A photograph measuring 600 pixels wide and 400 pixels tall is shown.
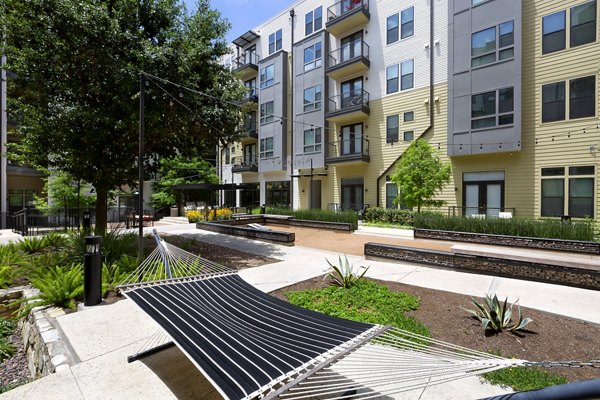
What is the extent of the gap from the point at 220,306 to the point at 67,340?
2.13 metres

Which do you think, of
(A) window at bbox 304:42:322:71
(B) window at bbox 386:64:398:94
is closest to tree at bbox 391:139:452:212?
(B) window at bbox 386:64:398:94

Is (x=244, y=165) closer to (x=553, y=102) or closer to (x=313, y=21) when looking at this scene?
(x=313, y=21)

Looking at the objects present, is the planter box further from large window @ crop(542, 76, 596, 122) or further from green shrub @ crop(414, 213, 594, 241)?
large window @ crop(542, 76, 596, 122)

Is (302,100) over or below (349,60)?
below

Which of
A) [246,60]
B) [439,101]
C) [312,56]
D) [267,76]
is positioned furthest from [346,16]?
[246,60]

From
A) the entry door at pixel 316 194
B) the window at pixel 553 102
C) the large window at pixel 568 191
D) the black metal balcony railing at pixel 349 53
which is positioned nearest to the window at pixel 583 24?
the window at pixel 553 102

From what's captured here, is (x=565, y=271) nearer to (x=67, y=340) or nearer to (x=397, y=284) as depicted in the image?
(x=397, y=284)

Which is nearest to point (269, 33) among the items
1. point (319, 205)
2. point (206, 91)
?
point (319, 205)

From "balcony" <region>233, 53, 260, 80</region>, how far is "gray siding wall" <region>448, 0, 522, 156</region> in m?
16.8

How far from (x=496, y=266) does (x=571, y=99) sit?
11684 millimetres

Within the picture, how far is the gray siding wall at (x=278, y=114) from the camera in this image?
80.8 feet

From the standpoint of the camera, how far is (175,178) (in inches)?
1057

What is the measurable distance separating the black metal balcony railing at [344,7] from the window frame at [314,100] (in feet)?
15.4

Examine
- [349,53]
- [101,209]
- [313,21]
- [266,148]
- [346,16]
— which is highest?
[313,21]
